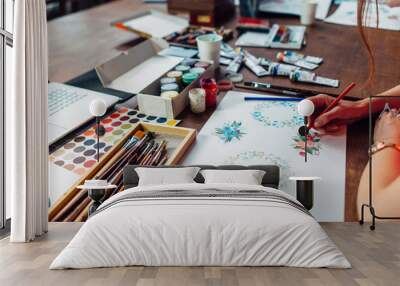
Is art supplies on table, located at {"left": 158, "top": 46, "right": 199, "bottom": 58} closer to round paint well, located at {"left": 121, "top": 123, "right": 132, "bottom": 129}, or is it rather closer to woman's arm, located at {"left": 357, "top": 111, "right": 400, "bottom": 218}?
round paint well, located at {"left": 121, "top": 123, "right": 132, "bottom": 129}

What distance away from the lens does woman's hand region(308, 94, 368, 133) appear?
1.76m

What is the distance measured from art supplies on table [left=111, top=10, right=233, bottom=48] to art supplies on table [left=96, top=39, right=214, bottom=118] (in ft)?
0.31

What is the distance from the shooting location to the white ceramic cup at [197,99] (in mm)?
1844

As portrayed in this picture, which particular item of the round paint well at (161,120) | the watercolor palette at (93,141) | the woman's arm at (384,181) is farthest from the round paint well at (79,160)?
the woman's arm at (384,181)

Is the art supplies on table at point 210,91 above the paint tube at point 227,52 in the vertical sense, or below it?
below

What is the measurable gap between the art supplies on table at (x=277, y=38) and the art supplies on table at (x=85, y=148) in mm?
680

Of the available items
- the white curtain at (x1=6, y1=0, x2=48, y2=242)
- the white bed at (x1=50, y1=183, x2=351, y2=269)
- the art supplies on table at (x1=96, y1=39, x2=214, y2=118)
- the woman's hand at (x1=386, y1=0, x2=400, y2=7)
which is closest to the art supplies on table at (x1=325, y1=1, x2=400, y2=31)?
the woman's hand at (x1=386, y1=0, x2=400, y2=7)

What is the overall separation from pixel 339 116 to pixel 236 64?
50 centimetres

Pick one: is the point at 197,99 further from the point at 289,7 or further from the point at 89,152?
the point at 289,7

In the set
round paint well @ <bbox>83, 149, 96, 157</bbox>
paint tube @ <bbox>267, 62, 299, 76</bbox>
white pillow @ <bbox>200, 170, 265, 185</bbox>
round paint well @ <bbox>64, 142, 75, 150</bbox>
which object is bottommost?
white pillow @ <bbox>200, 170, 265, 185</bbox>

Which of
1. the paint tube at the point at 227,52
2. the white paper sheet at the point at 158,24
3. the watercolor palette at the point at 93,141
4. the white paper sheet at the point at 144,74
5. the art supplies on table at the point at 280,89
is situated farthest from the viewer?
the white paper sheet at the point at 158,24

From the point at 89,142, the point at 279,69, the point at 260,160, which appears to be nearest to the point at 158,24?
the point at 279,69

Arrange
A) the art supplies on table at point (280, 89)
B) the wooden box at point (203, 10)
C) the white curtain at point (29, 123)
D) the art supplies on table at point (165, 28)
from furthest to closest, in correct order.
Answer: the wooden box at point (203, 10)
the art supplies on table at point (165, 28)
the art supplies on table at point (280, 89)
the white curtain at point (29, 123)

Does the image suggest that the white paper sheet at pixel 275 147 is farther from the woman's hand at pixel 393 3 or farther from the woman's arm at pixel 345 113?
the woman's hand at pixel 393 3
